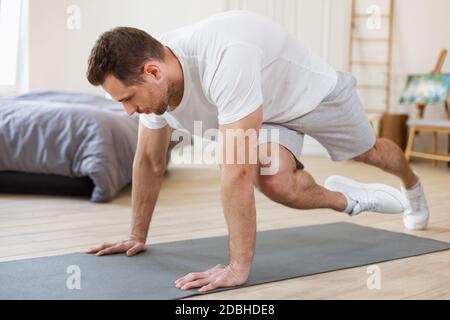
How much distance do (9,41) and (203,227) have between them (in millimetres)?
3301

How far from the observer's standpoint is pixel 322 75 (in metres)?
1.98

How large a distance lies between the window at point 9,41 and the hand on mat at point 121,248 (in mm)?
3516

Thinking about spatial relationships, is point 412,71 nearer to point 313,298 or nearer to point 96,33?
point 96,33

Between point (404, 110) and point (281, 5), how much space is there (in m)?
1.39

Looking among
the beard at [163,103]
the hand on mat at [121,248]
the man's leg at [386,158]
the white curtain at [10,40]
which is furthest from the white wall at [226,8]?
the beard at [163,103]

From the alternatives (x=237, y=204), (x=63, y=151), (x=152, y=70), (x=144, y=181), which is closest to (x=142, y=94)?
(x=152, y=70)

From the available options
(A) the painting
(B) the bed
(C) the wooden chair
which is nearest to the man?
(B) the bed

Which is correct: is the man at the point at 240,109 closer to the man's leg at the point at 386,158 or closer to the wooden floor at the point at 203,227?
the man's leg at the point at 386,158

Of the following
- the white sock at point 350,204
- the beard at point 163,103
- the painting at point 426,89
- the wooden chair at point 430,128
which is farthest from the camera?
the painting at point 426,89

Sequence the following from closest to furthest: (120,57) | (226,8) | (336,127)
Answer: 1. (120,57)
2. (336,127)
3. (226,8)

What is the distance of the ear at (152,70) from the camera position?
158cm

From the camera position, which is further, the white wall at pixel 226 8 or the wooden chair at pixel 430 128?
the white wall at pixel 226 8

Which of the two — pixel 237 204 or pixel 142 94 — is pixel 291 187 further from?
pixel 142 94

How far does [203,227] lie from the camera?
8.39ft
